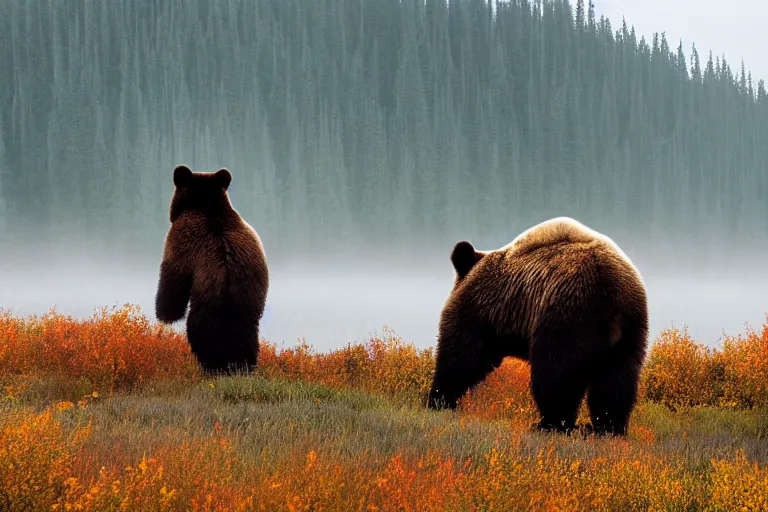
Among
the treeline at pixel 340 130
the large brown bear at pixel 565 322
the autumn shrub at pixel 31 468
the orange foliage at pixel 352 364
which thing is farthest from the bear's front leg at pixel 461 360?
the treeline at pixel 340 130

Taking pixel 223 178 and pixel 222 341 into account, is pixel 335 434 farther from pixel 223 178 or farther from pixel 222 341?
pixel 223 178

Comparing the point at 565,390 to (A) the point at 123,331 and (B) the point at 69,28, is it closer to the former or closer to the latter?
(A) the point at 123,331

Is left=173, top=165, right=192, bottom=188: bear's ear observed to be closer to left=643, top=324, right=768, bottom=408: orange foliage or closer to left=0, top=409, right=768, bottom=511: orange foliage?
left=0, top=409, right=768, bottom=511: orange foliage

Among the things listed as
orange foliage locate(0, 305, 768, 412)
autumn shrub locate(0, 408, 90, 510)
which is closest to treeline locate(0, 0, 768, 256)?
orange foliage locate(0, 305, 768, 412)

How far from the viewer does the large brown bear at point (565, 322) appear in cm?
Result: 660

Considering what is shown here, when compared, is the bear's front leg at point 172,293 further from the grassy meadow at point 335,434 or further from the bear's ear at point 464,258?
the bear's ear at point 464,258

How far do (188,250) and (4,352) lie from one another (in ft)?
10.7

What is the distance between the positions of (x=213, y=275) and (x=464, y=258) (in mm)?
3084

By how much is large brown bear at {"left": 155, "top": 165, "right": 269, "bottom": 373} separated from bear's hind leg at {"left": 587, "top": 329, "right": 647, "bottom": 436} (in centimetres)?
437

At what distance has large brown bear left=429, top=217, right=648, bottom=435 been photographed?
6.60m

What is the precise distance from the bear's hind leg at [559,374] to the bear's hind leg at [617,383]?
0.18m

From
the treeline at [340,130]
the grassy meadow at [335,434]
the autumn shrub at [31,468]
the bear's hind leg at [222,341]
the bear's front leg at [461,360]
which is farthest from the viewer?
the treeline at [340,130]

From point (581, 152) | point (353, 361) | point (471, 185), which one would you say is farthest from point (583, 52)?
point (353, 361)

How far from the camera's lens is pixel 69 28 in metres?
174
